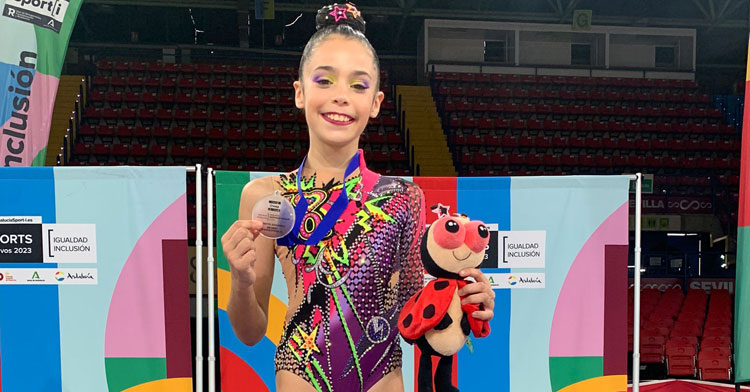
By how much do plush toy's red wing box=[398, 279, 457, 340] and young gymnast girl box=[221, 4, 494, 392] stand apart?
0.22 meters

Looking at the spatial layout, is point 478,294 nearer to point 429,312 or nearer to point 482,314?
point 482,314

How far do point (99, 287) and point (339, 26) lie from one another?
8.04 ft

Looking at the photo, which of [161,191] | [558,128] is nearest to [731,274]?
[558,128]

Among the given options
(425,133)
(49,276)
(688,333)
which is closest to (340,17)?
(49,276)

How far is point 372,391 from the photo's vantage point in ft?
7.01

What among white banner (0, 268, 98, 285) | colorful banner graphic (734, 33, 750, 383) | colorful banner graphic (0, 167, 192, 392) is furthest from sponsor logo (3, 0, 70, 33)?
colorful banner graphic (734, 33, 750, 383)

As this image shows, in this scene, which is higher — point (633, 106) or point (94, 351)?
point (633, 106)

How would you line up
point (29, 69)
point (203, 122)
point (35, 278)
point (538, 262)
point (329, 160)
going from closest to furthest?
1. point (329, 160)
2. point (29, 69)
3. point (35, 278)
4. point (538, 262)
5. point (203, 122)

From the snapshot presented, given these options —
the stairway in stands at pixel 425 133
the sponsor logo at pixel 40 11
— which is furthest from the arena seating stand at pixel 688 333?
the sponsor logo at pixel 40 11

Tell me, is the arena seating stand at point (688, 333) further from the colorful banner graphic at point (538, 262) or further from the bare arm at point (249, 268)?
the bare arm at point (249, 268)

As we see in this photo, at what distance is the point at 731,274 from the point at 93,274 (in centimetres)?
1277

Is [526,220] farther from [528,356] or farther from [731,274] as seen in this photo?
[731,274]

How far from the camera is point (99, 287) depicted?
3846mm

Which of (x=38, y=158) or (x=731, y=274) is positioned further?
(x=731, y=274)
